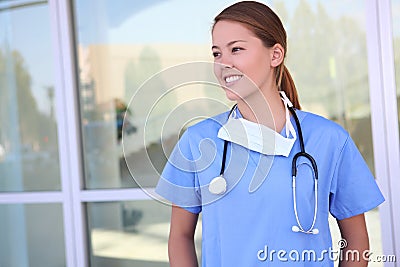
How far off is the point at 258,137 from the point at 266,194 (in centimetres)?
12

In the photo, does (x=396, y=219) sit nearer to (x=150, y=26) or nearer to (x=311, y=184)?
(x=311, y=184)

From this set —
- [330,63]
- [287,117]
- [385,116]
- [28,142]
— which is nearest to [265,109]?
[287,117]

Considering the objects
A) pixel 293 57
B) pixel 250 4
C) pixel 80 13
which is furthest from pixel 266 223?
pixel 80 13

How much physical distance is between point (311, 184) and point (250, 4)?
383 millimetres

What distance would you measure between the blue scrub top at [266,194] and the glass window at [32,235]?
1633 millimetres

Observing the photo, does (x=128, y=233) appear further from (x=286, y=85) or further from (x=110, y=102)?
(x=286, y=85)

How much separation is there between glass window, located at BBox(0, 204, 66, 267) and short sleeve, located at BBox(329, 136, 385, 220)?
5.75ft

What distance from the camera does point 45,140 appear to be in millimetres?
2820

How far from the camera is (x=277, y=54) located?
4.03ft

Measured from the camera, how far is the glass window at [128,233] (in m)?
2.61

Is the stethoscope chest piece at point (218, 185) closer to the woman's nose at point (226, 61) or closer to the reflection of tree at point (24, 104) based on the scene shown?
the woman's nose at point (226, 61)

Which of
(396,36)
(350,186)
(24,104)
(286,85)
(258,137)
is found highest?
(396,36)

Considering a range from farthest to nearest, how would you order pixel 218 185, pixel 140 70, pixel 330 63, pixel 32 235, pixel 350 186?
1. pixel 32 235
2. pixel 140 70
3. pixel 330 63
4. pixel 350 186
5. pixel 218 185

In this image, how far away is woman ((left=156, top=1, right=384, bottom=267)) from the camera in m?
1.19
